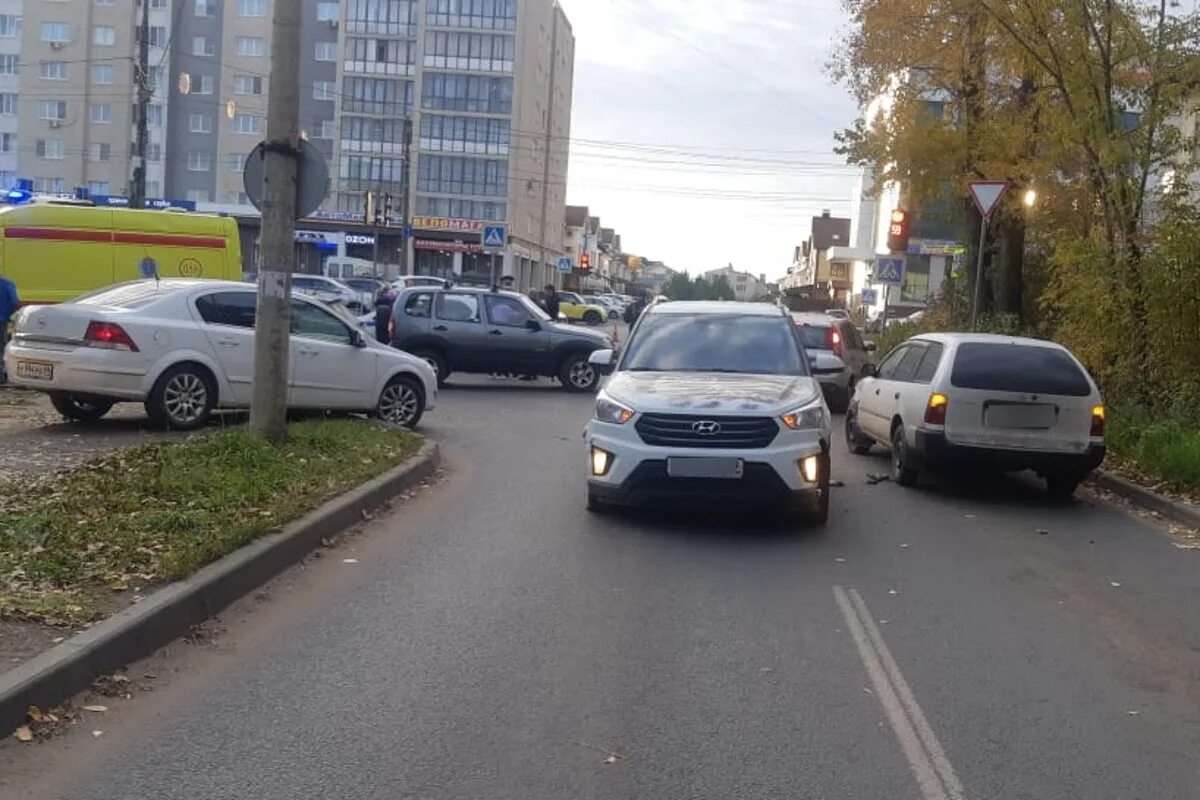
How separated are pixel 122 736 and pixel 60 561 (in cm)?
226

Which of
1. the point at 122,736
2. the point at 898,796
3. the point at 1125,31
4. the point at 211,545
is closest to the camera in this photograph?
the point at 898,796

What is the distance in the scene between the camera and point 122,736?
5.05 m

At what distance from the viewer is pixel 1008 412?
11.8 meters

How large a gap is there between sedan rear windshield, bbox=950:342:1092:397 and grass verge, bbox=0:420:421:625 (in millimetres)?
5326

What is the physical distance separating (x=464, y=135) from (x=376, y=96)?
6.00 metres

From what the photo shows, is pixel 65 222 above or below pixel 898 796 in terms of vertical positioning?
above

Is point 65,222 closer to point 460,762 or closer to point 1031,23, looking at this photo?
point 1031,23

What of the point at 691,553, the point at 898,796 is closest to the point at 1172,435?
the point at 691,553

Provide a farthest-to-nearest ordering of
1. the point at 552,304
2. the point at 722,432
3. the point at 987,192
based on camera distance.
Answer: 1. the point at 552,304
2. the point at 987,192
3. the point at 722,432

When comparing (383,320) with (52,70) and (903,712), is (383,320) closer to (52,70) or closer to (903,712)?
(903,712)

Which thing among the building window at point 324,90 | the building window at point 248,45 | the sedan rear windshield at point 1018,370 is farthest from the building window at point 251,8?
the sedan rear windshield at point 1018,370

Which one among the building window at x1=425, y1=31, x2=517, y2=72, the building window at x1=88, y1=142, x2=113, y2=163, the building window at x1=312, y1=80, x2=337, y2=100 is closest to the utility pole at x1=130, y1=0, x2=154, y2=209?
the building window at x1=88, y1=142, x2=113, y2=163

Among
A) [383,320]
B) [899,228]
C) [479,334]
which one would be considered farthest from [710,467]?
[899,228]

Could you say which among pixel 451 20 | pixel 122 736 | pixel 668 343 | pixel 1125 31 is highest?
pixel 451 20
